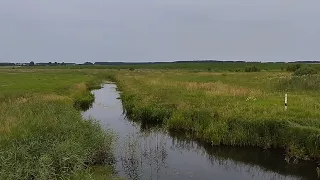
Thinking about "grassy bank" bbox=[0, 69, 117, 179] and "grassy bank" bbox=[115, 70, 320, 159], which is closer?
"grassy bank" bbox=[0, 69, 117, 179]

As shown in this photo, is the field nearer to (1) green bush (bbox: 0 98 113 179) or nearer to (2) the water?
(1) green bush (bbox: 0 98 113 179)

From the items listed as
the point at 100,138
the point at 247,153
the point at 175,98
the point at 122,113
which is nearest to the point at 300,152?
the point at 247,153

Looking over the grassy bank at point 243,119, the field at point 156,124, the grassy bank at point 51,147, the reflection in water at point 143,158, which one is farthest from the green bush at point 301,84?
the grassy bank at point 51,147

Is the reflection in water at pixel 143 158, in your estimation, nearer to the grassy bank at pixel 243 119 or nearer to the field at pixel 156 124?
the field at pixel 156 124

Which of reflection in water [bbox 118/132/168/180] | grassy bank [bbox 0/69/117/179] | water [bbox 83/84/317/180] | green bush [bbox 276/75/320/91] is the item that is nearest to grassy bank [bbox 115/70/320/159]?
water [bbox 83/84/317/180]

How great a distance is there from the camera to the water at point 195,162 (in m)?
14.6

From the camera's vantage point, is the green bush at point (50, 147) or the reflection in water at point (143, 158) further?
the reflection in water at point (143, 158)

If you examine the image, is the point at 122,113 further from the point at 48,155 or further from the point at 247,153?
the point at 48,155

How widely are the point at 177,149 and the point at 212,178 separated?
4254 mm

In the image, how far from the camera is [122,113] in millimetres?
29719

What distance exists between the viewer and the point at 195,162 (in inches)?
643

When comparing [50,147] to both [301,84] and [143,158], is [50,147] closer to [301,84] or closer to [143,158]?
[143,158]

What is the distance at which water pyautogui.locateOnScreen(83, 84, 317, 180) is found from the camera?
14578mm

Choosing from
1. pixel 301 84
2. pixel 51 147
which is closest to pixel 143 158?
pixel 51 147
